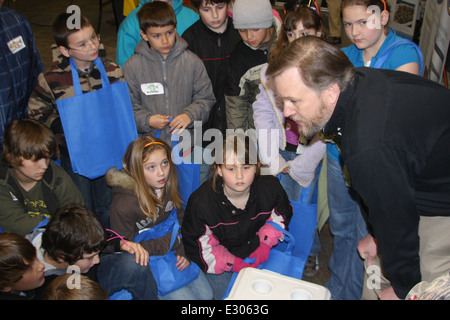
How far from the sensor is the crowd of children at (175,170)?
2285 mm

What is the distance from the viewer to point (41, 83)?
2.58 m

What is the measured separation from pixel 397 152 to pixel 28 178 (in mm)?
2106

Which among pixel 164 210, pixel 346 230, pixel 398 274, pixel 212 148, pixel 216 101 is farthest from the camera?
pixel 216 101

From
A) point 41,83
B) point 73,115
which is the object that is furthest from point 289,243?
point 41,83

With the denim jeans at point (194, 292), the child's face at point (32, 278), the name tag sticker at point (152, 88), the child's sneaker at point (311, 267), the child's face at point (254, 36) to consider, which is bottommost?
the child's sneaker at point (311, 267)

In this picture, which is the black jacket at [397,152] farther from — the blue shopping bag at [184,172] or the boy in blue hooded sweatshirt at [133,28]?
the boy in blue hooded sweatshirt at [133,28]

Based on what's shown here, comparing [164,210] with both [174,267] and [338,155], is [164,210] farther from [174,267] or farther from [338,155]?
[338,155]

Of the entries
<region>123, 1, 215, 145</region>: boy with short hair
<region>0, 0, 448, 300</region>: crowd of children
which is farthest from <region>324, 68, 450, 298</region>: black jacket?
<region>123, 1, 215, 145</region>: boy with short hair

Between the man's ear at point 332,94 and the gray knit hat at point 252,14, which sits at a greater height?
the gray knit hat at point 252,14

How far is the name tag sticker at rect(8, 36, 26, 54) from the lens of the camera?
8.52 feet

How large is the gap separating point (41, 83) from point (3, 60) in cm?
25

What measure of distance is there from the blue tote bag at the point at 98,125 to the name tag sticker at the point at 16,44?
355 mm

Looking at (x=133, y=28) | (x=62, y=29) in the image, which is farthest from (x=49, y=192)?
(x=133, y=28)

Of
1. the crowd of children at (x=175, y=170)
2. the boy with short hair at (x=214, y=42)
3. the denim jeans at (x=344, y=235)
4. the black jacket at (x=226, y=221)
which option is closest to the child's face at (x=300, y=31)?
the crowd of children at (x=175, y=170)
